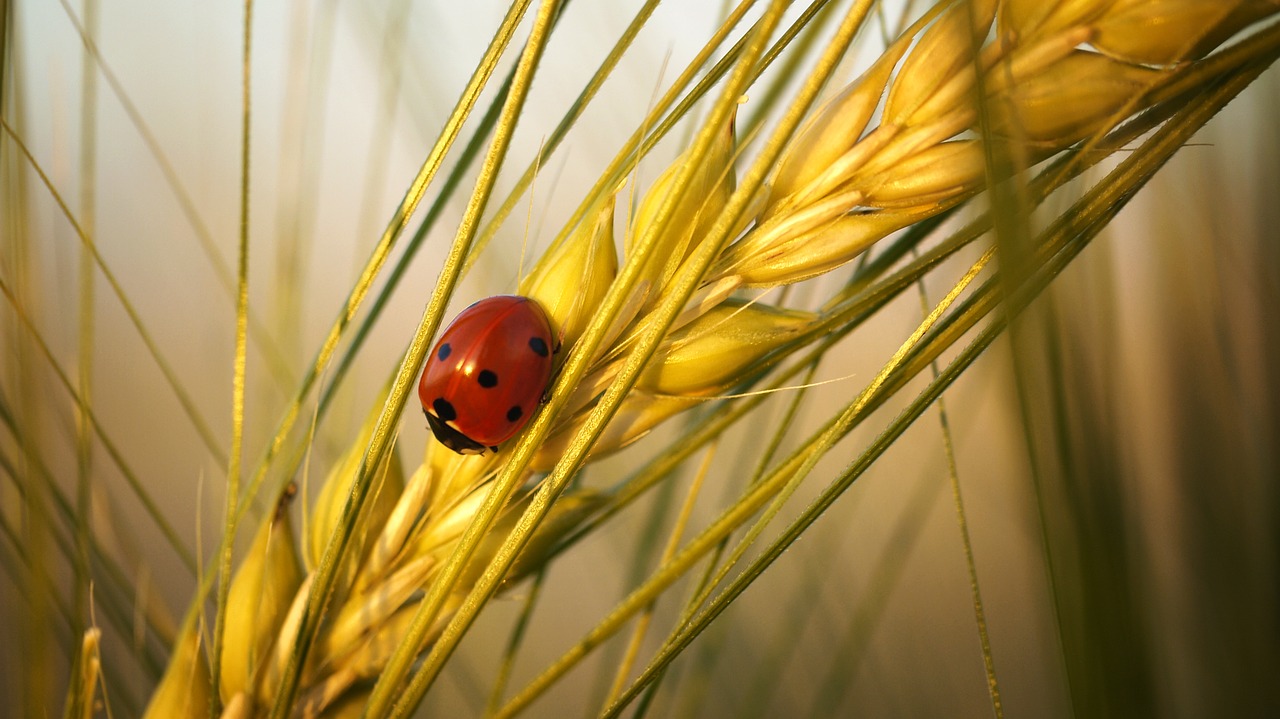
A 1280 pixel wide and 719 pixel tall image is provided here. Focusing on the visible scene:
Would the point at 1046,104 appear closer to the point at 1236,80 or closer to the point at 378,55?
the point at 1236,80

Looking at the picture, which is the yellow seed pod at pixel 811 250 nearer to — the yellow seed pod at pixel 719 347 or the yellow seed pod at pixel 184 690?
the yellow seed pod at pixel 719 347

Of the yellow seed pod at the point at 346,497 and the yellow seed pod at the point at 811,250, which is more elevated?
the yellow seed pod at the point at 811,250

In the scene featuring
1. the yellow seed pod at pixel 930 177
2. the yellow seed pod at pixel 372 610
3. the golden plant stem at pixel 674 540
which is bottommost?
the golden plant stem at pixel 674 540

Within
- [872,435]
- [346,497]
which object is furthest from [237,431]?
[872,435]

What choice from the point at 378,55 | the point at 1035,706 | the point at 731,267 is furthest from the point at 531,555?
the point at 1035,706

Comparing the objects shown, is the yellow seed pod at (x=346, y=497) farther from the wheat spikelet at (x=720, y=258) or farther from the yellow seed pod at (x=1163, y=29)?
the yellow seed pod at (x=1163, y=29)

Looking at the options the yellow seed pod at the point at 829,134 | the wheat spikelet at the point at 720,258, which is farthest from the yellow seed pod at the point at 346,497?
the yellow seed pod at the point at 829,134

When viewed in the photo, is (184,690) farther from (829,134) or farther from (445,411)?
(829,134)
